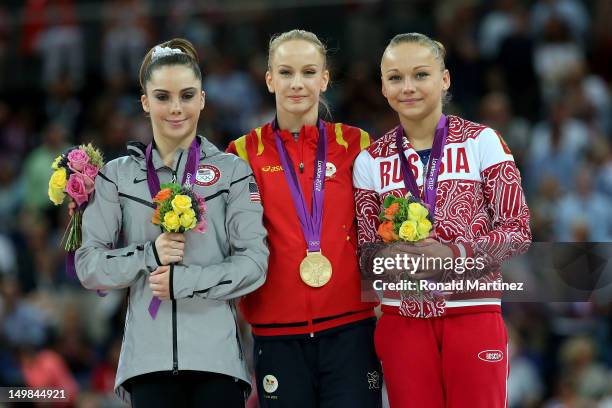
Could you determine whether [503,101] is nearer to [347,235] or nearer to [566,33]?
[566,33]

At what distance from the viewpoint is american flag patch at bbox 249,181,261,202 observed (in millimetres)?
4898

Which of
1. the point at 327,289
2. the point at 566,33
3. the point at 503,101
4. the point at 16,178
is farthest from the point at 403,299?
the point at 16,178

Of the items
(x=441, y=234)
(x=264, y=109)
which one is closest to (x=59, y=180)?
(x=441, y=234)

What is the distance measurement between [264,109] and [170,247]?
7304 millimetres

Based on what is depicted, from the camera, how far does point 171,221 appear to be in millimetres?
4512

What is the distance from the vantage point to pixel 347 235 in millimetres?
5051

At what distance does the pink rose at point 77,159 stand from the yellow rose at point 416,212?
143cm

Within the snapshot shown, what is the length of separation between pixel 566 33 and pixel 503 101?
46.3 inches

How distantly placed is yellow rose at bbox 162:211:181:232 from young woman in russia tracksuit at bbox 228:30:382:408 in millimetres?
630

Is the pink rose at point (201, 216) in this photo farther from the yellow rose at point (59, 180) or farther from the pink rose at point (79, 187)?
the yellow rose at point (59, 180)

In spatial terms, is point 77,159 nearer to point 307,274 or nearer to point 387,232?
point 307,274

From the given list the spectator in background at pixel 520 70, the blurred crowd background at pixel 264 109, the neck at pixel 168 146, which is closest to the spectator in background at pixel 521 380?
the blurred crowd background at pixel 264 109

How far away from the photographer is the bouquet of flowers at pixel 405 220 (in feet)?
15.0

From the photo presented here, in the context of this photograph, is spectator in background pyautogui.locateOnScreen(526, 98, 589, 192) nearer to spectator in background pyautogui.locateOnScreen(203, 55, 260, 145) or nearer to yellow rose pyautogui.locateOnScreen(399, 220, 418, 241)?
spectator in background pyautogui.locateOnScreen(203, 55, 260, 145)
